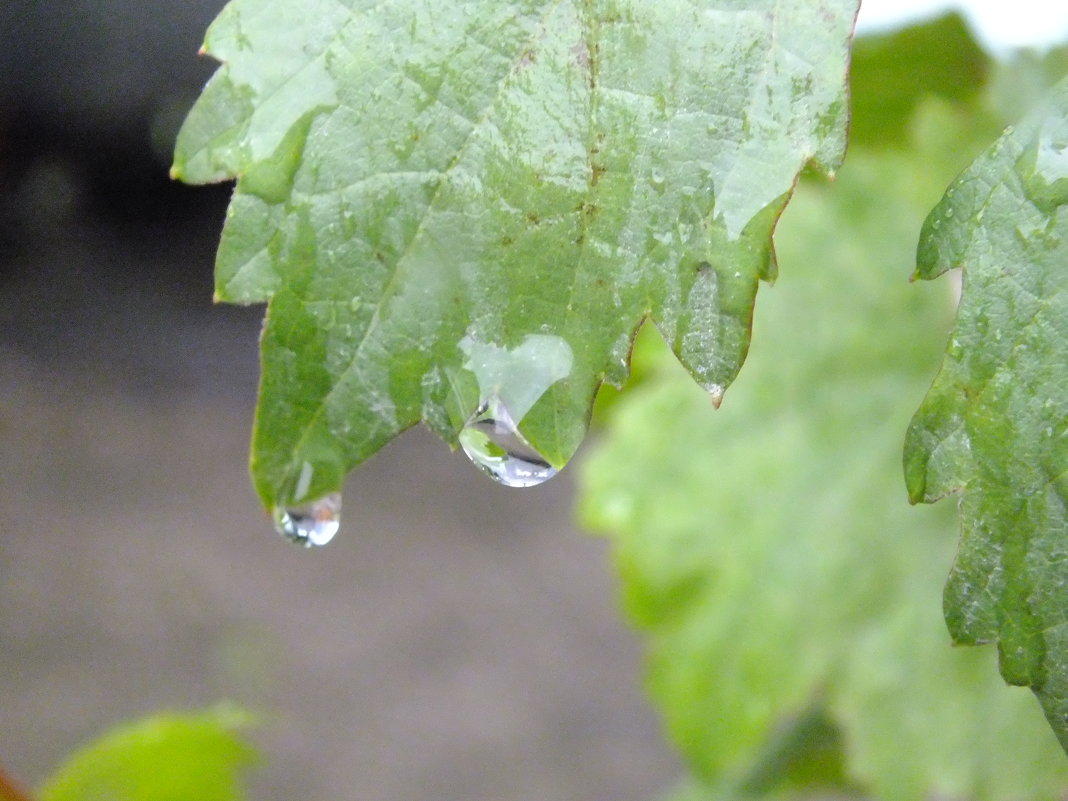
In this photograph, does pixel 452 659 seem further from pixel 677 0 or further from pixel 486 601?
pixel 677 0

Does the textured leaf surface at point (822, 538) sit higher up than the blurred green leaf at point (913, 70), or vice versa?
the blurred green leaf at point (913, 70)

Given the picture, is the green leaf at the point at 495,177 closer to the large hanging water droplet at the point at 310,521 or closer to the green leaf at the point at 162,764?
the large hanging water droplet at the point at 310,521

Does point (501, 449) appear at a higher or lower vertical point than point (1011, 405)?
lower

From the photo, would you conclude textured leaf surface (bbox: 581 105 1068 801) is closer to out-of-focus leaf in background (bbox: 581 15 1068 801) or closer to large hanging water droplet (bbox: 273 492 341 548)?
out-of-focus leaf in background (bbox: 581 15 1068 801)

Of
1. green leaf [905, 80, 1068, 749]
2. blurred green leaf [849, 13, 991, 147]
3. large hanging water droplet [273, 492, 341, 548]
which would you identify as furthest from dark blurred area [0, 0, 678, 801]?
green leaf [905, 80, 1068, 749]

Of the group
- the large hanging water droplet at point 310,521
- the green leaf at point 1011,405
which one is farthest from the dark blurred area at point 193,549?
the green leaf at point 1011,405

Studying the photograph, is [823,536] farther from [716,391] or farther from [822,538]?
[716,391]

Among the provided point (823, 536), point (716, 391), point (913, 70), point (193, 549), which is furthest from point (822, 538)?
point (193, 549)
